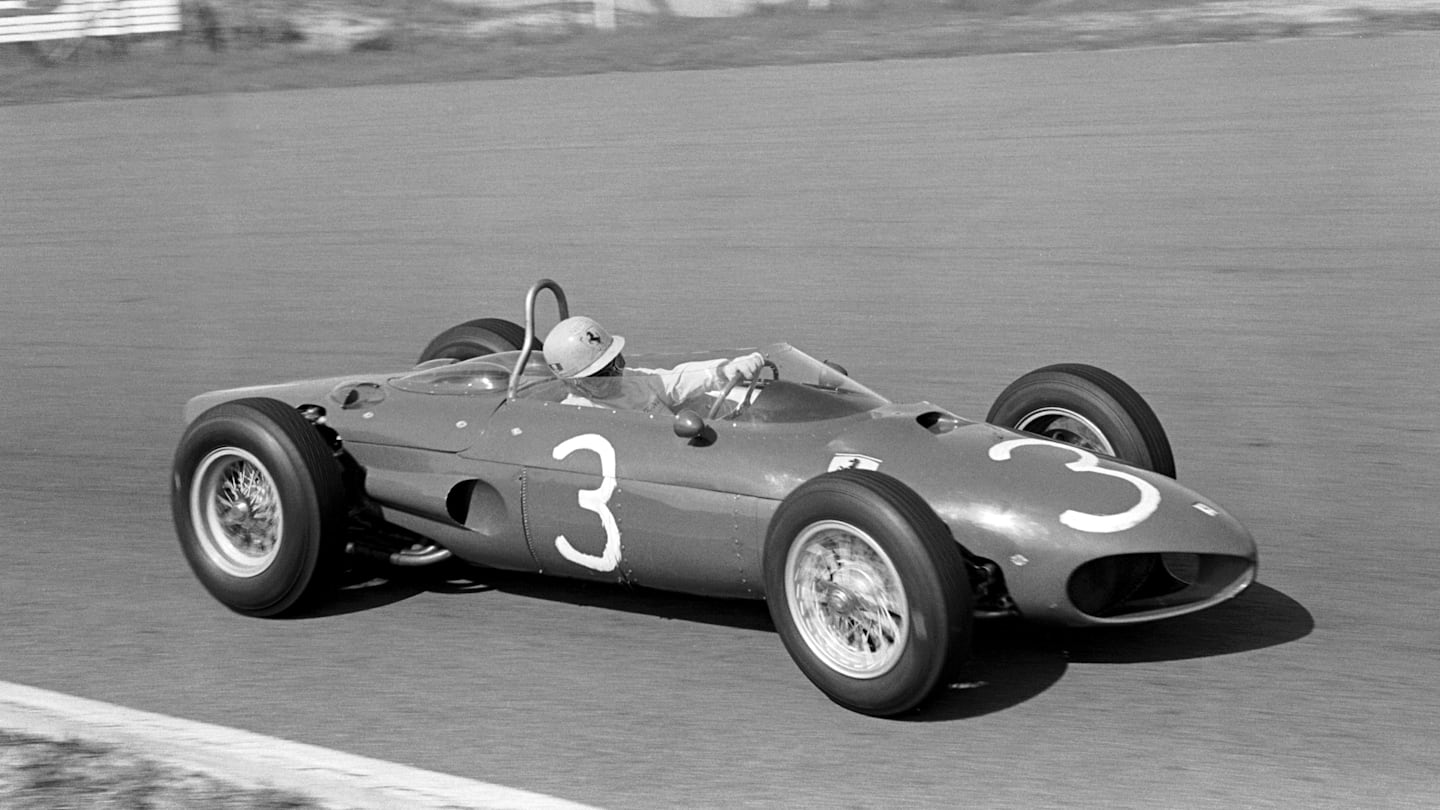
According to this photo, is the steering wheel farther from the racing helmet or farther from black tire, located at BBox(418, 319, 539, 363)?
black tire, located at BBox(418, 319, 539, 363)

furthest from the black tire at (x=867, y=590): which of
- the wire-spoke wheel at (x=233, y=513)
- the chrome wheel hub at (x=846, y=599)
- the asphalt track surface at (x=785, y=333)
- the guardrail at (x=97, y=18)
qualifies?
the guardrail at (x=97, y=18)

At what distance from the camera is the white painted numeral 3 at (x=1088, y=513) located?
186 inches

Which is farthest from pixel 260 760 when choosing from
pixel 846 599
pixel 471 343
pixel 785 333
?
pixel 785 333

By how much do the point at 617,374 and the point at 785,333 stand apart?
392 cm

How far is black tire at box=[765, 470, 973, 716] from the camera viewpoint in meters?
4.40

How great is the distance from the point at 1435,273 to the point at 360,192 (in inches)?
294

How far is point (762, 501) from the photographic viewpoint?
16.5 ft

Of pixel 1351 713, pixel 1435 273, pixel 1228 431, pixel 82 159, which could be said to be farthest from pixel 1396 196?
pixel 82 159

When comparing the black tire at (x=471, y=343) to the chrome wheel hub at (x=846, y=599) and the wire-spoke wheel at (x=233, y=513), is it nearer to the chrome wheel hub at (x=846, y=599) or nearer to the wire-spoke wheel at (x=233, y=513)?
the wire-spoke wheel at (x=233, y=513)

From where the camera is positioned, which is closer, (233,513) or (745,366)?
(745,366)

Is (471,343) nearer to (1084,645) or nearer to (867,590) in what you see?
(867,590)

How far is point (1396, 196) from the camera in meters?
9.79

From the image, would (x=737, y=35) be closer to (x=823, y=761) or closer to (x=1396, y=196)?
(x=1396, y=196)

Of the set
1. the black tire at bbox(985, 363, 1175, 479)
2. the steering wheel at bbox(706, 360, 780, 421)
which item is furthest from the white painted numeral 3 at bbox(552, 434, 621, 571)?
the black tire at bbox(985, 363, 1175, 479)
